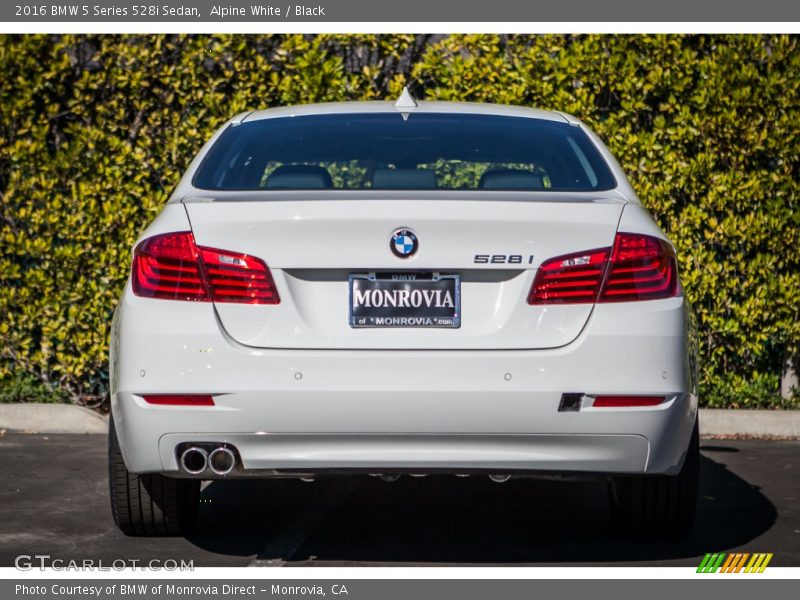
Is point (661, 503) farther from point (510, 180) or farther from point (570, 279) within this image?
point (510, 180)

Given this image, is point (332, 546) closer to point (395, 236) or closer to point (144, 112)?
A: point (395, 236)

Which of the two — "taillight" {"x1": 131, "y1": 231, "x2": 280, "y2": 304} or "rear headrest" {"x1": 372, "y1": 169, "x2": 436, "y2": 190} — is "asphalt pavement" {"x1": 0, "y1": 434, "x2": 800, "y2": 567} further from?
"rear headrest" {"x1": 372, "y1": 169, "x2": 436, "y2": 190}

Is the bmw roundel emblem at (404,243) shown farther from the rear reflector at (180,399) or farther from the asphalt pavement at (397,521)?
the asphalt pavement at (397,521)

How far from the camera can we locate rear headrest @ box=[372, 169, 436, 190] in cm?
493

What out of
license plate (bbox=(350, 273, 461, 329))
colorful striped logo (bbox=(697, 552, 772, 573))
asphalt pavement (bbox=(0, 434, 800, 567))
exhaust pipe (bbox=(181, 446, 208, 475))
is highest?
license plate (bbox=(350, 273, 461, 329))

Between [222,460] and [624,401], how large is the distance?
134 cm

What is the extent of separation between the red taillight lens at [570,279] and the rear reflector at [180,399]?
1.10 metres

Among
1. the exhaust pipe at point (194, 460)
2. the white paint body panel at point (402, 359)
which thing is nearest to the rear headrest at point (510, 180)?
the white paint body panel at point (402, 359)

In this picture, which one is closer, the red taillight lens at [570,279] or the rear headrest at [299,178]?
the red taillight lens at [570,279]

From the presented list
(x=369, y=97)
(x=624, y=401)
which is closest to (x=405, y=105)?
(x=624, y=401)

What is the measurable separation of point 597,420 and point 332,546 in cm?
137

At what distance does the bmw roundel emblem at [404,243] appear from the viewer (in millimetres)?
4363

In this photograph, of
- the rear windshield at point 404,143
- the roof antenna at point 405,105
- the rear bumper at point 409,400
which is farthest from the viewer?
the roof antenna at point 405,105

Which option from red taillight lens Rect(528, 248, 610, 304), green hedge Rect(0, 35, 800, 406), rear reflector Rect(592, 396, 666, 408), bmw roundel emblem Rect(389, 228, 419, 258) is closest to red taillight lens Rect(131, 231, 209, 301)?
bmw roundel emblem Rect(389, 228, 419, 258)
